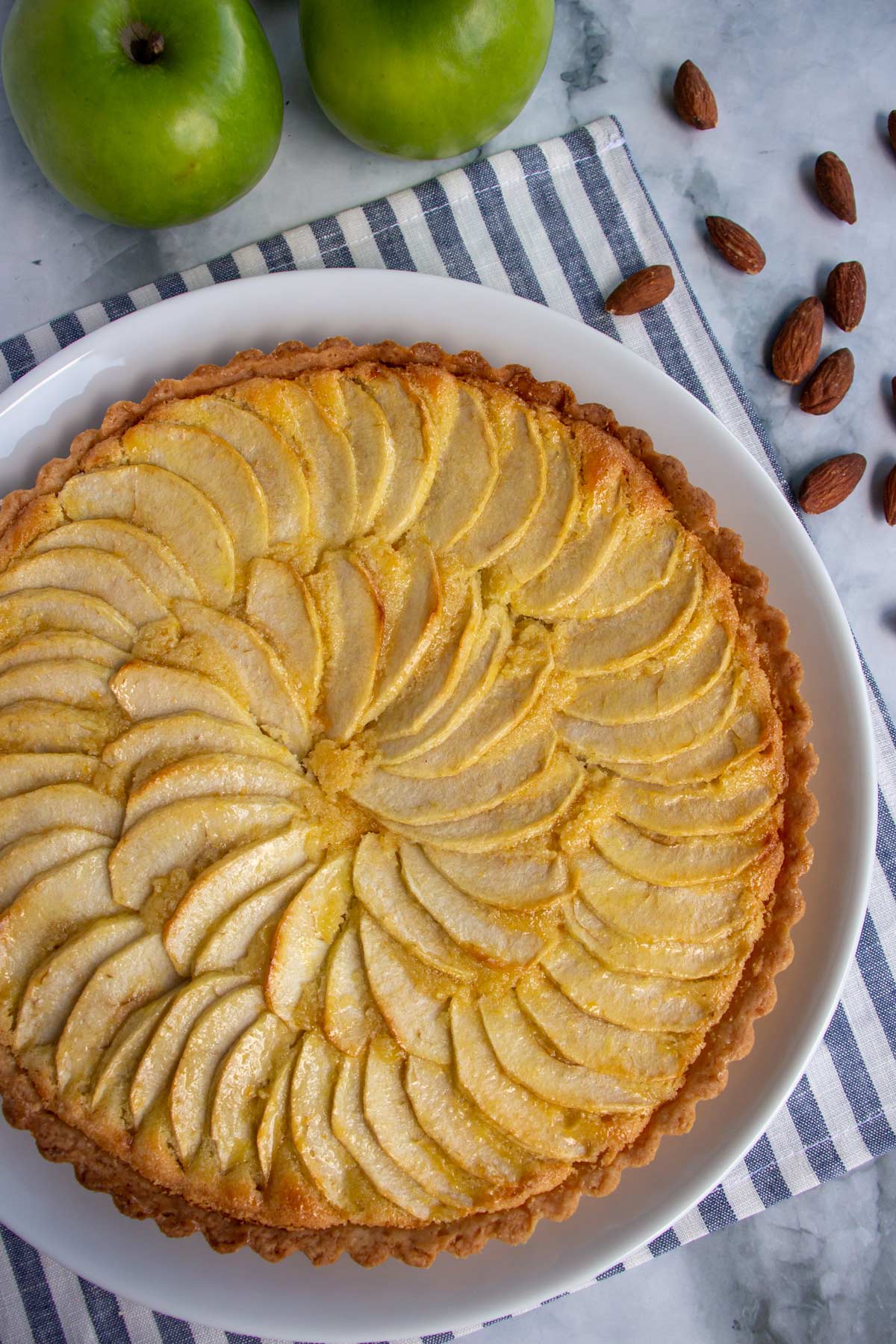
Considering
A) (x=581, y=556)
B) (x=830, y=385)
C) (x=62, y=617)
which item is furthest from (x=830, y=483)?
(x=62, y=617)

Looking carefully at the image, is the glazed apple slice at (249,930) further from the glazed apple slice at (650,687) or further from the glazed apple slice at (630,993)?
the glazed apple slice at (650,687)

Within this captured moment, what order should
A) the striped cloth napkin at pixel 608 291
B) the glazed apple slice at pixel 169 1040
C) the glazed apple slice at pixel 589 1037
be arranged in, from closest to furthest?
1. the glazed apple slice at pixel 169 1040
2. the glazed apple slice at pixel 589 1037
3. the striped cloth napkin at pixel 608 291

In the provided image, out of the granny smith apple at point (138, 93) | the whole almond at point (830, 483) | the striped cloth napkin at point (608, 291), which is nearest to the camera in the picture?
the granny smith apple at point (138, 93)

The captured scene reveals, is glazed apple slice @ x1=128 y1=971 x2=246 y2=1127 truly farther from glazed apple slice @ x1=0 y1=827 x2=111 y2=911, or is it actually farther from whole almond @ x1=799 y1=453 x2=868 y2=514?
whole almond @ x1=799 y1=453 x2=868 y2=514

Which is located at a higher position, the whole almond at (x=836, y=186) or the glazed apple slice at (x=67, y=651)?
the glazed apple slice at (x=67, y=651)

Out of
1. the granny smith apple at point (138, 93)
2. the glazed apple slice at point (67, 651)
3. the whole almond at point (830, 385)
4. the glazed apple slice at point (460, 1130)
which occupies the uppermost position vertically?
the granny smith apple at point (138, 93)

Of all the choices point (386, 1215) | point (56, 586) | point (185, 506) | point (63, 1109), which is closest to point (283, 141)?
point (185, 506)

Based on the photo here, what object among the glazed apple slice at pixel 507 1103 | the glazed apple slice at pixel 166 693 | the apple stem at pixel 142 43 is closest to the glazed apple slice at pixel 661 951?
the glazed apple slice at pixel 507 1103

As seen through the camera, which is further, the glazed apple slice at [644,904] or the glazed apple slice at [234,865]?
the glazed apple slice at [644,904]
